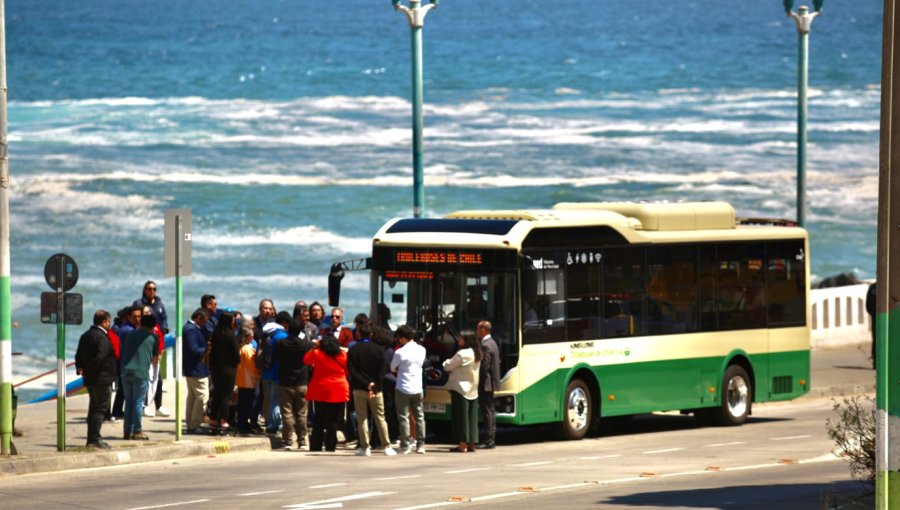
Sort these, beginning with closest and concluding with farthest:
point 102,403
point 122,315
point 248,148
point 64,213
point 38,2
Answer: point 102,403
point 122,315
point 64,213
point 248,148
point 38,2

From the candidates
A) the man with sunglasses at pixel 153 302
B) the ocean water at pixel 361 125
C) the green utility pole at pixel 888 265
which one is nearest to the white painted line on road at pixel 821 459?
the green utility pole at pixel 888 265

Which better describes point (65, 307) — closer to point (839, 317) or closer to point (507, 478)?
point (507, 478)

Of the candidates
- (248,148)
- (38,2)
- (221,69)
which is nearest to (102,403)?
(248,148)

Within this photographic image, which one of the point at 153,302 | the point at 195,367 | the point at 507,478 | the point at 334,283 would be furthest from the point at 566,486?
the point at 153,302

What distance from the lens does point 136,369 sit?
2125 centimetres

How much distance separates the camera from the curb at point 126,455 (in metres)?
19.2

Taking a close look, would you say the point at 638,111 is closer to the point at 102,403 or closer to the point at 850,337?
the point at 850,337

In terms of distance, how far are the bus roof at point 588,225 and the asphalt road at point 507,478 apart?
2568 millimetres

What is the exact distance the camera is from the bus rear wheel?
81.7ft

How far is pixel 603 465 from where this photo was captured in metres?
19.8

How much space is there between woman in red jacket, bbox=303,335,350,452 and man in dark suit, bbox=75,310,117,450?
91.7 inches

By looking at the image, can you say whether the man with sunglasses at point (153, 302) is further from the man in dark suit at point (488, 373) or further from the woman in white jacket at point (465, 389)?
the man in dark suit at point (488, 373)

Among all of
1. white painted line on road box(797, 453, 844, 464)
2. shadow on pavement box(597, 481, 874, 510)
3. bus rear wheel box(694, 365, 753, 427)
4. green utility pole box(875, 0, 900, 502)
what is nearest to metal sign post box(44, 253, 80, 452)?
shadow on pavement box(597, 481, 874, 510)

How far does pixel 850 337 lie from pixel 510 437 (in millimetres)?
14090
